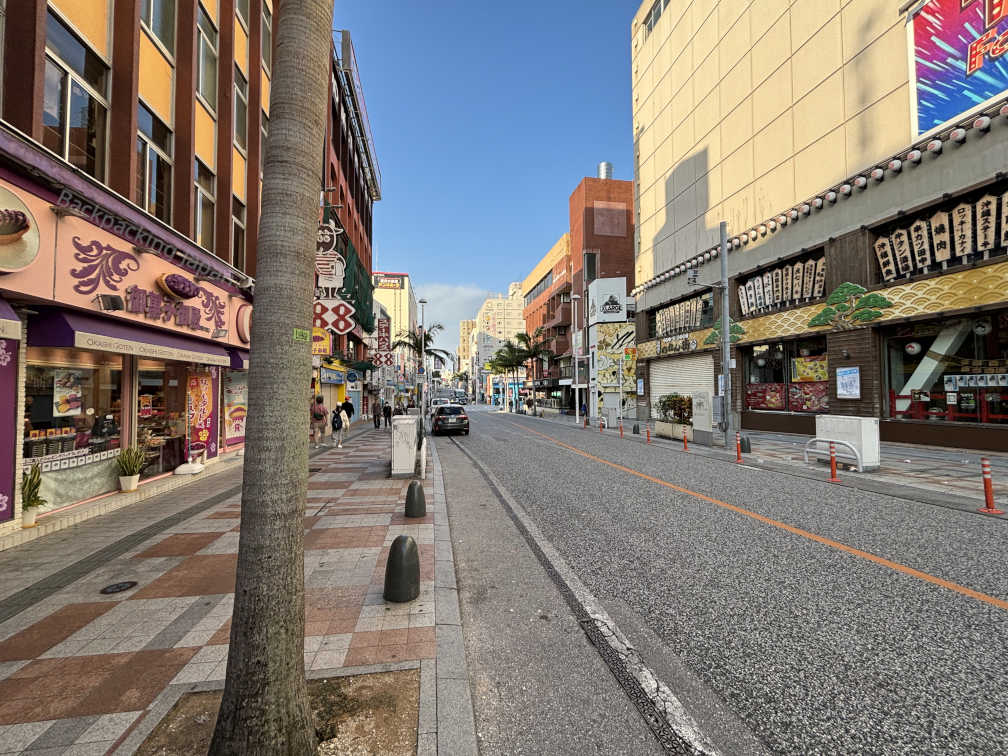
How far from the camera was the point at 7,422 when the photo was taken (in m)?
5.73

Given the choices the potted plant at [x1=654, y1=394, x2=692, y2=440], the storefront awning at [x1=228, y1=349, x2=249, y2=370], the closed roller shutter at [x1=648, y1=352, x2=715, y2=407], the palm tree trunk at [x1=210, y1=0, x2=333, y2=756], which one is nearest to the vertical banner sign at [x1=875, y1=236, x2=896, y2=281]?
the potted plant at [x1=654, y1=394, x2=692, y2=440]

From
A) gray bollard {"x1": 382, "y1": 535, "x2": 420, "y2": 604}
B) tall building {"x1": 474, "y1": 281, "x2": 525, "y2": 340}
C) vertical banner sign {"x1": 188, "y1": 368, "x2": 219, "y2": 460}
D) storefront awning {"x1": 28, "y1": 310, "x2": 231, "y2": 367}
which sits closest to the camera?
gray bollard {"x1": 382, "y1": 535, "x2": 420, "y2": 604}

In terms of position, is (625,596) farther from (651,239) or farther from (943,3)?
(651,239)

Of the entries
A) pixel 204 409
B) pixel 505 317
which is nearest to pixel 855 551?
pixel 204 409

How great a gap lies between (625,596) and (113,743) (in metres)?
3.84

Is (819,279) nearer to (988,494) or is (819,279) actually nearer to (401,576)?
(988,494)

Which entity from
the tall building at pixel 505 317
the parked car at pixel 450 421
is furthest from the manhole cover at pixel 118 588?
the tall building at pixel 505 317

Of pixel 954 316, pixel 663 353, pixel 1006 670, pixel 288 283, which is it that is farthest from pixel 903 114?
pixel 288 283

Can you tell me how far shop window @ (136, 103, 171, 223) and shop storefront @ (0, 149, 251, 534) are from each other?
827mm

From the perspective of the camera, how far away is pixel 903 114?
52.8ft

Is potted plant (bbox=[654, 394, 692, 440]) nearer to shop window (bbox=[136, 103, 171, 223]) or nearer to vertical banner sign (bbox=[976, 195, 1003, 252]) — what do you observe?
vertical banner sign (bbox=[976, 195, 1003, 252])

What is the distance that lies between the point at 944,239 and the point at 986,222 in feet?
3.93

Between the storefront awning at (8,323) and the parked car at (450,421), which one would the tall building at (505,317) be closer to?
the parked car at (450,421)

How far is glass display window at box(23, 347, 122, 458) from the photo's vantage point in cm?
663
